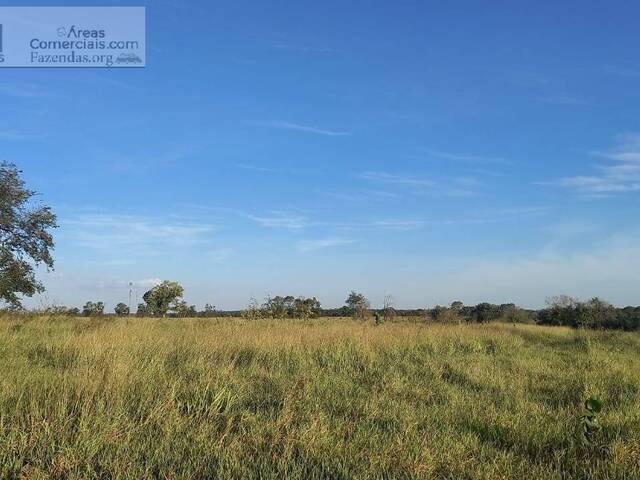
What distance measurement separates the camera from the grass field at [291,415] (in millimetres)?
4266

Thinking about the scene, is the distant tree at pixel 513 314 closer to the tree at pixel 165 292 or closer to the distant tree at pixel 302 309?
the distant tree at pixel 302 309

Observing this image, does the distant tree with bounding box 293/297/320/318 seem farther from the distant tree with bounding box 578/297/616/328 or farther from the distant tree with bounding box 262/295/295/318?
the distant tree with bounding box 578/297/616/328

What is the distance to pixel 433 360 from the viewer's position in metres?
10.7

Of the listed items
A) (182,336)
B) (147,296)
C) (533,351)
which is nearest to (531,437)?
(182,336)

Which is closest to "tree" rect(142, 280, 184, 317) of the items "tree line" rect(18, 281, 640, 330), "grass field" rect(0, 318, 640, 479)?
"tree line" rect(18, 281, 640, 330)

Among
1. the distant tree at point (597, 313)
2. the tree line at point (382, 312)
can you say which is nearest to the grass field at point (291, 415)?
the tree line at point (382, 312)

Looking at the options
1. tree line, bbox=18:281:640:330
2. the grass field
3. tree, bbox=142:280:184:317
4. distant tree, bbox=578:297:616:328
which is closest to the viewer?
the grass field

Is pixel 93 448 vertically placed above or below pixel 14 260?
below

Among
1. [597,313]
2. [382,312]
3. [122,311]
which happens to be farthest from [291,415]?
[597,313]

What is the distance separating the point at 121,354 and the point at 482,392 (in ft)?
18.0

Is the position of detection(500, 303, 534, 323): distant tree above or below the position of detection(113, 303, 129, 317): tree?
below

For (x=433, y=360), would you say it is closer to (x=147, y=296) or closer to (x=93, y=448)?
(x=93, y=448)

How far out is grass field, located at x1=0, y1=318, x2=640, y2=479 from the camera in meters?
4.27

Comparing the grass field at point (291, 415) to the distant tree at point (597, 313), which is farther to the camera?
the distant tree at point (597, 313)
